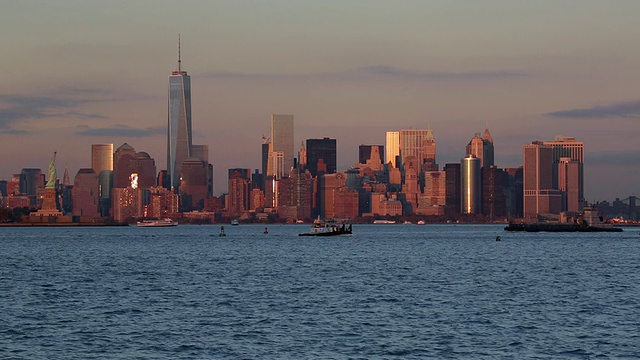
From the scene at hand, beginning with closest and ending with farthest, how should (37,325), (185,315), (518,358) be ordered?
(518,358) → (37,325) → (185,315)

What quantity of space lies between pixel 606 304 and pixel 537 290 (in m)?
12.2

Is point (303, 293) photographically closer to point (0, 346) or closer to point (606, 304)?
point (606, 304)

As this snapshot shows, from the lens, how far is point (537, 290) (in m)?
86.8

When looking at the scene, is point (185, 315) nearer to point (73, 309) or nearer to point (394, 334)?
point (73, 309)

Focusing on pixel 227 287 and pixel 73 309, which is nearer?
pixel 73 309

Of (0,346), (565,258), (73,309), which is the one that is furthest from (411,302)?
(565,258)

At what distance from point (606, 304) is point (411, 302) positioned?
1372 centimetres

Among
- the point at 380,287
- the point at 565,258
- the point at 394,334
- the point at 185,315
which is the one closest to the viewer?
the point at 394,334

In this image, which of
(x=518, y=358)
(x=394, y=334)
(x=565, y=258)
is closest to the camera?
(x=518, y=358)

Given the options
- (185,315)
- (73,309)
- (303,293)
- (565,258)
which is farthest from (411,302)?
(565,258)

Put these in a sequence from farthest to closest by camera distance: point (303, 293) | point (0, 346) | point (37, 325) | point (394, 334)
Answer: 1. point (303, 293)
2. point (37, 325)
3. point (394, 334)
4. point (0, 346)

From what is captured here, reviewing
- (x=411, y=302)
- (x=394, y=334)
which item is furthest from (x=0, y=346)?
(x=411, y=302)

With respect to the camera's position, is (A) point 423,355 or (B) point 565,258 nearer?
(A) point 423,355

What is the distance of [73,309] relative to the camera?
72.1m
